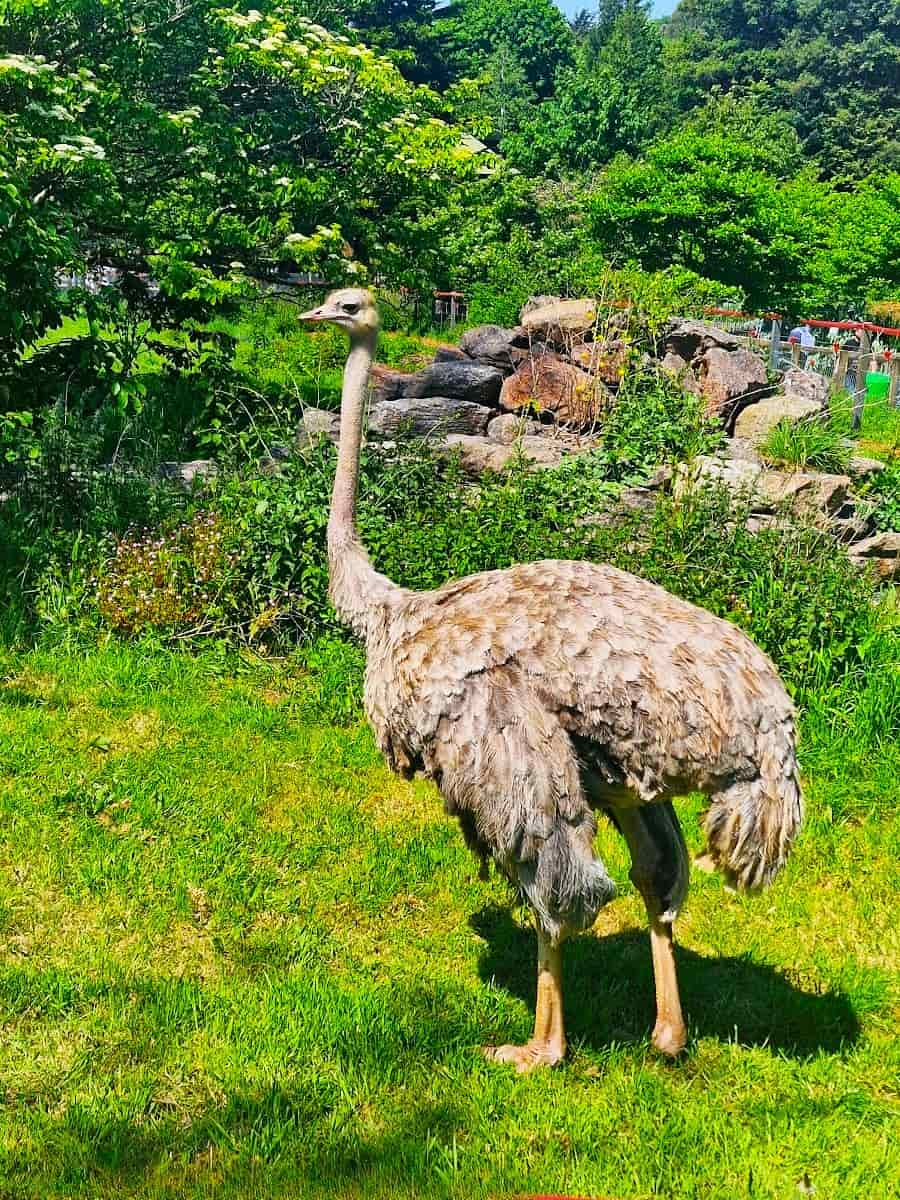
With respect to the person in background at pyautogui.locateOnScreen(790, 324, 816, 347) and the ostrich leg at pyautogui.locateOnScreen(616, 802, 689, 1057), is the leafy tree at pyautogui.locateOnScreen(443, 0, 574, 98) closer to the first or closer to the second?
the person in background at pyautogui.locateOnScreen(790, 324, 816, 347)

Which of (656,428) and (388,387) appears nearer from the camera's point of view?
(656,428)

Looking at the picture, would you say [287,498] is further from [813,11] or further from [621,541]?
[813,11]

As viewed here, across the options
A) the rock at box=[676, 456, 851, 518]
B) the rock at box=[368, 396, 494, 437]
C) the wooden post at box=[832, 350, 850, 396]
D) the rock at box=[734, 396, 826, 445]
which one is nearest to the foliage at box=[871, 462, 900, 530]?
the rock at box=[676, 456, 851, 518]

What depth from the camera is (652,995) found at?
392 cm

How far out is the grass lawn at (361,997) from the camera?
123 inches

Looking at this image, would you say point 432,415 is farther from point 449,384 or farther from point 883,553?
point 883,553

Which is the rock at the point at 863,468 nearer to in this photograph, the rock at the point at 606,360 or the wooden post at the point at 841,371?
the rock at the point at 606,360

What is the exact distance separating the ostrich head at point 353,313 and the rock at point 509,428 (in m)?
3.91


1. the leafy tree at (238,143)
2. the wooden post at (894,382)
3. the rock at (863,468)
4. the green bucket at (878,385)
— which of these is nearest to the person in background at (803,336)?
the green bucket at (878,385)

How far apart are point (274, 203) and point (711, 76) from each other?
192 feet

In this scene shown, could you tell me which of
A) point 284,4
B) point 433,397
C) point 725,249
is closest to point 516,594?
point 433,397

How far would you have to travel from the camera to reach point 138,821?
4.75 metres

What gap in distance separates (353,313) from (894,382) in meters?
12.0

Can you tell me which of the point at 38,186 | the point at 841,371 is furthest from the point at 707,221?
the point at 38,186
